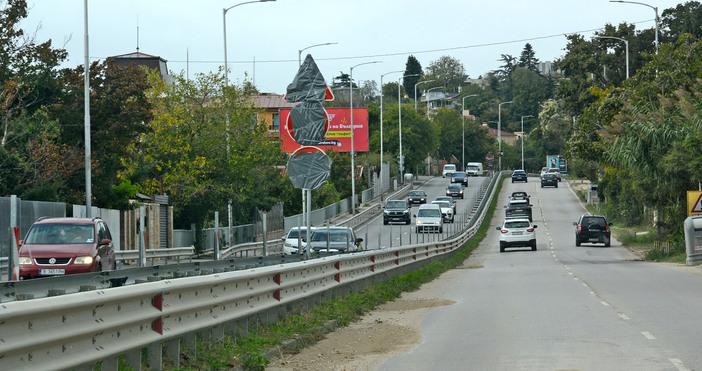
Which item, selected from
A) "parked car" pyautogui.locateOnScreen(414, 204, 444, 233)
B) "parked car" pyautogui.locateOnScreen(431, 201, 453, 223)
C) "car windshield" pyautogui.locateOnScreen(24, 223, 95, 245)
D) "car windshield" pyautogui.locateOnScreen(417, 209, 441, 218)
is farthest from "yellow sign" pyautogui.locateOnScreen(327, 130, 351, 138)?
"car windshield" pyautogui.locateOnScreen(24, 223, 95, 245)

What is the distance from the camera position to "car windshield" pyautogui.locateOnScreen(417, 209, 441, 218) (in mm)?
63906

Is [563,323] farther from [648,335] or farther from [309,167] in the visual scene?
[309,167]

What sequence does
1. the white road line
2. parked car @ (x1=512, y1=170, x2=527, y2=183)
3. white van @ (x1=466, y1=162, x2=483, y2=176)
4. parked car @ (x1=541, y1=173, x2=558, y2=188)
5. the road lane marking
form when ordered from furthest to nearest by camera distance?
white van @ (x1=466, y1=162, x2=483, y2=176), parked car @ (x1=512, y1=170, x2=527, y2=183), parked car @ (x1=541, y1=173, x2=558, y2=188), the road lane marking, the white road line

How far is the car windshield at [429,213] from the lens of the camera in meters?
63.9

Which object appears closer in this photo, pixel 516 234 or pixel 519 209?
pixel 516 234

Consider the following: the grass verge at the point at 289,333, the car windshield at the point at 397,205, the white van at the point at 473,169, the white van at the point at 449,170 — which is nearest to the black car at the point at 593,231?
the car windshield at the point at 397,205

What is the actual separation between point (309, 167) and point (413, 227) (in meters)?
54.3

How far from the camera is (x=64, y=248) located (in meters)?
20.1

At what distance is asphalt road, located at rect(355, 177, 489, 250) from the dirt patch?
504 inches

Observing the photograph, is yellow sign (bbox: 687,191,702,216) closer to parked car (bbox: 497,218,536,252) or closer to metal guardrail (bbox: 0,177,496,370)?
parked car (bbox: 497,218,536,252)

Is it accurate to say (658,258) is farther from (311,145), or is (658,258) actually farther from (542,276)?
(311,145)

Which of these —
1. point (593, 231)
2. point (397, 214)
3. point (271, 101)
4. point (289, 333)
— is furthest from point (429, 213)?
point (289, 333)

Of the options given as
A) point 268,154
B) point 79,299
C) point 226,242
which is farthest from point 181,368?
point 268,154

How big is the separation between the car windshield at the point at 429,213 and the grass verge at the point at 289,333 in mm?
41753
